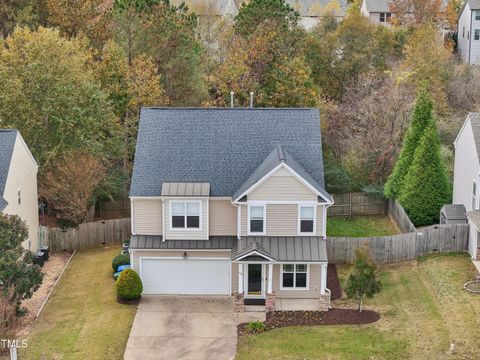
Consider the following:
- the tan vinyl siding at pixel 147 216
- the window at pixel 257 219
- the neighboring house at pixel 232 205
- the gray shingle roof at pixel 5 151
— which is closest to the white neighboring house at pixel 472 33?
the neighboring house at pixel 232 205

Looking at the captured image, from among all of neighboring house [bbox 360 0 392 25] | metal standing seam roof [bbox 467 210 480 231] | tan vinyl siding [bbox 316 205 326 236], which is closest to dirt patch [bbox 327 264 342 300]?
tan vinyl siding [bbox 316 205 326 236]

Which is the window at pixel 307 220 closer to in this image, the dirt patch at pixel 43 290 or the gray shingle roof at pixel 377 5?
the dirt patch at pixel 43 290

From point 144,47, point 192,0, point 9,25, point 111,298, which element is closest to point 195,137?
point 111,298

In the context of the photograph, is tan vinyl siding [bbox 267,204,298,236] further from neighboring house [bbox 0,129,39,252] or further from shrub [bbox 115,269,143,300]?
neighboring house [bbox 0,129,39,252]

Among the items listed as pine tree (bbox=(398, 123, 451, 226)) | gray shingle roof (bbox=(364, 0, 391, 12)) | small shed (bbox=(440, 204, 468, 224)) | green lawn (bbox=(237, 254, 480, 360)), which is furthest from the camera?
gray shingle roof (bbox=(364, 0, 391, 12))

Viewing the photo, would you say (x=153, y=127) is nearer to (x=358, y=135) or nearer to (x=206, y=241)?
(x=206, y=241)
